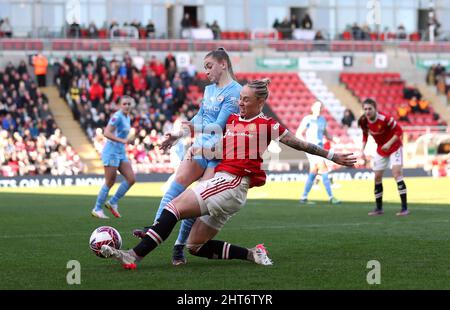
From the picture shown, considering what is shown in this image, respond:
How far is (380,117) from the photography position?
1869 centimetres

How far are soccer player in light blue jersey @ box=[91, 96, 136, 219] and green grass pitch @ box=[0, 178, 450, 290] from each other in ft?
1.31

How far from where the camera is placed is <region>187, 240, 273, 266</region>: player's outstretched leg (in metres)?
10.7

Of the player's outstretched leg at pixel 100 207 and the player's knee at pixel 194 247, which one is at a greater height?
the player's knee at pixel 194 247

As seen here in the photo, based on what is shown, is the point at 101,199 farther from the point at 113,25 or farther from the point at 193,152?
the point at 113,25

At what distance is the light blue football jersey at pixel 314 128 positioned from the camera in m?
23.7

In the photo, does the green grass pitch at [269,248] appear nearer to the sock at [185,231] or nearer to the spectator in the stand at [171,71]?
the sock at [185,231]

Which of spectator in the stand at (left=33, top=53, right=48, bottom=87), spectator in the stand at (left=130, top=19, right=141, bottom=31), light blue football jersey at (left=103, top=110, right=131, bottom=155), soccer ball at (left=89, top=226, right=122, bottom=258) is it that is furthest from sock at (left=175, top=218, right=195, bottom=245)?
spectator in the stand at (left=130, top=19, right=141, bottom=31)

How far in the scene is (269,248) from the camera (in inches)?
488

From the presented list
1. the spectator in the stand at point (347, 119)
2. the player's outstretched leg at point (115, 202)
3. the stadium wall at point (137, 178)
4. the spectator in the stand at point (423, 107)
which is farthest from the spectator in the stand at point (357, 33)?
the player's outstretched leg at point (115, 202)

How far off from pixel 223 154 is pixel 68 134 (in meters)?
30.9

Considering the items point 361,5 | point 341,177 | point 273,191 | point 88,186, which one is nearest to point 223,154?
Result: point 273,191

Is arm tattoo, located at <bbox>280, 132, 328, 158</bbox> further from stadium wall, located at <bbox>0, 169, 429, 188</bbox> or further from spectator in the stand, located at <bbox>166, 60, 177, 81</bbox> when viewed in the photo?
spectator in the stand, located at <bbox>166, 60, 177, 81</bbox>

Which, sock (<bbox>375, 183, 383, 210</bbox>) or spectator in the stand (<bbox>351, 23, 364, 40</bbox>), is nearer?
sock (<bbox>375, 183, 383, 210</bbox>)

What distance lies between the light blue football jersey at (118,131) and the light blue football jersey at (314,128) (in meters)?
5.71
